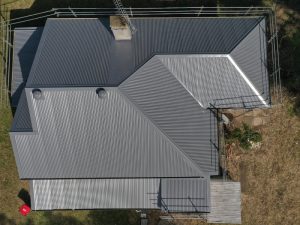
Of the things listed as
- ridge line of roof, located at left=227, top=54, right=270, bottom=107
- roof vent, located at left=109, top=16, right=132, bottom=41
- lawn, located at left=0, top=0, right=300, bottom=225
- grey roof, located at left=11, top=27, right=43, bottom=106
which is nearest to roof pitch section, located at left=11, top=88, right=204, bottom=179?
roof vent, located at left=109, top=16, right=132, bottom=41

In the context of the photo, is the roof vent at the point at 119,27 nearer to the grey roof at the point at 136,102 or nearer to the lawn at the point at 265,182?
the grey roof at the point at 136,102

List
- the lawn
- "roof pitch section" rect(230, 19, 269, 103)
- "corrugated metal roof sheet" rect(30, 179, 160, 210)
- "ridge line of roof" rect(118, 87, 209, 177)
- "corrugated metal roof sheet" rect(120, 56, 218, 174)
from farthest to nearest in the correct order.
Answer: the lawn < "corrugated metal roof sheet" rect(30, 179, 160, 210) < "roof pitch section" rect(230, 19, 269, 103) < "corrugated metal roof sheet" rect(120, 56, 218, 174) < "ridge line of roof" rect(118, 87, 209, 177)

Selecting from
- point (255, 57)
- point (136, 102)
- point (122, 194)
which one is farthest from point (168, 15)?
point (122, 194)

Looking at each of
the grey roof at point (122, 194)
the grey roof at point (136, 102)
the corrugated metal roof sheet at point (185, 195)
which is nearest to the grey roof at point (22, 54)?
the grey roof at point (136, 102)

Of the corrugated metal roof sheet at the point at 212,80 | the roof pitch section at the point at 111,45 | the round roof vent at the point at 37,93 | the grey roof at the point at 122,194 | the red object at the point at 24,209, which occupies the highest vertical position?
the roof pitch section at the point at 111,45

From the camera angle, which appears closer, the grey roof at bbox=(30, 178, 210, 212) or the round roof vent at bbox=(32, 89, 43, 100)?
the round roof vent at bbox=(32, 89, 43, 100)

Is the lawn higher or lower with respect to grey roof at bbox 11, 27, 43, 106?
lower

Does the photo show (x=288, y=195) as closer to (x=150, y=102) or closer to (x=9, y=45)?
(x=150, y=102)

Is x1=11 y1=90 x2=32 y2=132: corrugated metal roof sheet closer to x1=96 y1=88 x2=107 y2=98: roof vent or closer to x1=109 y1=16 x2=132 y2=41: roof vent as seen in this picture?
x1=96 y1=88 x2=107 y2=98: roof vent
